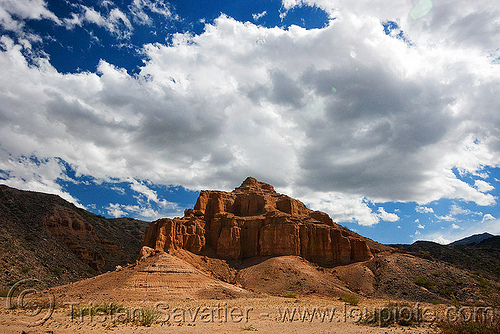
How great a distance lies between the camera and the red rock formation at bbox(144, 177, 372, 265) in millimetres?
62469

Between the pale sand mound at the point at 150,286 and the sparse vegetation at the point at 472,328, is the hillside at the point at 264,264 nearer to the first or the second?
the pale sand mound at the point at 150,286

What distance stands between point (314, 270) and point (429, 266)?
2094cm

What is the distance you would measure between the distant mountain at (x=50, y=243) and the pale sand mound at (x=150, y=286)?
14.0 m

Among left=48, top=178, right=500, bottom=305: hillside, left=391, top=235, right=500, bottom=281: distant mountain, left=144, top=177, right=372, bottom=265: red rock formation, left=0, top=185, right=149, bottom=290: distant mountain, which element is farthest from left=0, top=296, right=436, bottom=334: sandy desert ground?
left=391, top=235, right=500, bottom=281: distant mountain

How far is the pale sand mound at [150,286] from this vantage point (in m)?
36.7

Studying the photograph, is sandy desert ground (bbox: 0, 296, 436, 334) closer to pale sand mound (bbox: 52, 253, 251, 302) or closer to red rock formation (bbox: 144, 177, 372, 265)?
pale sand mound (bbox: 52, 253, 251, 302)

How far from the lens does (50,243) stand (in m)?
64.2

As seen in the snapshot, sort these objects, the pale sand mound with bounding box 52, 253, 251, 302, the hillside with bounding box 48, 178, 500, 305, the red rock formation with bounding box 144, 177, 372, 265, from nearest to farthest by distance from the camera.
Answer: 1. the pale sand mound with bounding box 52, 253, 251, 302
2. the hillside with bounding box 48, 178, 500, 305
3. the red rock formation with bounding box 144, 177, 372, 265

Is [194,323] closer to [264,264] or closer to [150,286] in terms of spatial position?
[150,286]

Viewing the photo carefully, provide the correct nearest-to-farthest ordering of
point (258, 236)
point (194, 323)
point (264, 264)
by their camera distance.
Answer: point (194, 323)
point (264, 264)
point (258, 236)

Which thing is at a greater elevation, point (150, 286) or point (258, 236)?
point (258, 236)

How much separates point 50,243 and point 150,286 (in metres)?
37.3

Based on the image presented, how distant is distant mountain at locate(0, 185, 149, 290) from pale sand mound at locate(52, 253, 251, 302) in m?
14.0

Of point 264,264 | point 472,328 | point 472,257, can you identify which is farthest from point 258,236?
point 472,257
